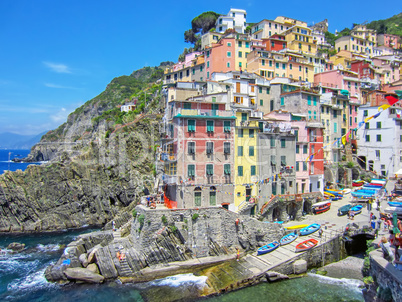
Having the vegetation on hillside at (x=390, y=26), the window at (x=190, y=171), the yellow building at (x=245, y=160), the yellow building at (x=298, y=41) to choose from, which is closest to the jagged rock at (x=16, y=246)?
the window at (x=190, y=171)

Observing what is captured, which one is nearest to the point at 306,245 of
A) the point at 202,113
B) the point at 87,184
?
the point at 202,113

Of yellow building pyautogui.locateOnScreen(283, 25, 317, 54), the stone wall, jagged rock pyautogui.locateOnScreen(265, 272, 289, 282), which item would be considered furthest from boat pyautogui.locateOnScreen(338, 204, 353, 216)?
yellow building pyautogui.locateOnScreen(283, 25, 317, 54)

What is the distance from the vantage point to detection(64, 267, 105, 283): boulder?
3056cm

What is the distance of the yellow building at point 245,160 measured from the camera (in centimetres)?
3792

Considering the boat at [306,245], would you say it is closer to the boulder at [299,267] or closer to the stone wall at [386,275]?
the boulder at [299,267]

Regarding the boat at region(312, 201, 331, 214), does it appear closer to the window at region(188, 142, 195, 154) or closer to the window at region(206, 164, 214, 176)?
the window at region(206, 164, 214, 176)

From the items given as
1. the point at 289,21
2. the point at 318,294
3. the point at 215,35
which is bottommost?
the point at 318,294

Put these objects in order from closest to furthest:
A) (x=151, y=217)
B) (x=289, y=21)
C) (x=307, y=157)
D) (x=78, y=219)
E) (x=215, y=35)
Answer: (x=151, y=217), (x=307, y=157), (x=78, y=219), (x=215, y=35), (x=289, y=21)

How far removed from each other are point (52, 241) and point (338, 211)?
134 ft

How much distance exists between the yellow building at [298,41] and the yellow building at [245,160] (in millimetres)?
42610

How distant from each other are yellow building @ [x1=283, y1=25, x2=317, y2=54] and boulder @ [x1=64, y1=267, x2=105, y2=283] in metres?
64.6

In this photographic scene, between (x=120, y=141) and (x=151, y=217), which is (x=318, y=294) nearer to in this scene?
(x=151, y=217)

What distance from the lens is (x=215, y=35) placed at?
73438 millimetres

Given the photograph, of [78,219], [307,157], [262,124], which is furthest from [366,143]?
[78,219]
